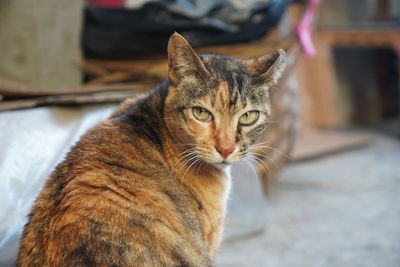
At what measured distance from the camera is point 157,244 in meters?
0.98

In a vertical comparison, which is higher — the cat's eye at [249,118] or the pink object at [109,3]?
the pink object at [109,3]

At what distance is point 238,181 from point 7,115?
90 centimetres

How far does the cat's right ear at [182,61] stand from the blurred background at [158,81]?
35 centimetres

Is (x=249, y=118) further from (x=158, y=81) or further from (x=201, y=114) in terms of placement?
(x=158, y=81)

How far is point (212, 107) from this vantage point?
1209 mm

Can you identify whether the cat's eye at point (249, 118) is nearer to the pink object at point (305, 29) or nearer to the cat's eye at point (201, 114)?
the cat's eye at point (201, 114)

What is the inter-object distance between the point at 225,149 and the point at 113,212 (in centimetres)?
34

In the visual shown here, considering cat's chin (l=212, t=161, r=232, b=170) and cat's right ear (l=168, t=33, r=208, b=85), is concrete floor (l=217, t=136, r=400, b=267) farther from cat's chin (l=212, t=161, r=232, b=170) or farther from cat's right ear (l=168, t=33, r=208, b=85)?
cat's right ear (l=168, t=33, r=208, b=85)

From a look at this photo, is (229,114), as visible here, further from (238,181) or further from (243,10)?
(243,10)

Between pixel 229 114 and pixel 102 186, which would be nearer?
pixel 102 186

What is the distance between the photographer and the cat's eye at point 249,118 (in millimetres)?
1245

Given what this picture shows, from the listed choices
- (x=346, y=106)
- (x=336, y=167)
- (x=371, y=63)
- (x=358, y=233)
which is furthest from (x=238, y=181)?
(x=371, y=63)

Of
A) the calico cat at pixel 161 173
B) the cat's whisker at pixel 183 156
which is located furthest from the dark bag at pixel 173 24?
the cat's whisker at pixel 183 156

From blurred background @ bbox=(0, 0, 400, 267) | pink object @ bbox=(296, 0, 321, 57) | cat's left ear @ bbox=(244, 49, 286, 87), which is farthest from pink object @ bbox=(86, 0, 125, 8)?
cat's left ear @ bbox=(244, 49, 286, 87)
